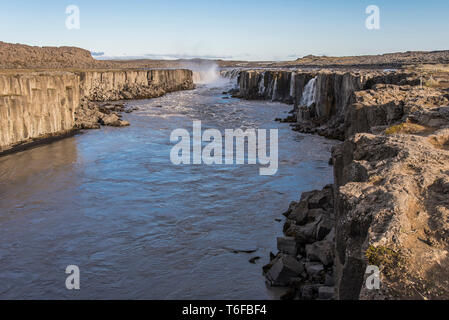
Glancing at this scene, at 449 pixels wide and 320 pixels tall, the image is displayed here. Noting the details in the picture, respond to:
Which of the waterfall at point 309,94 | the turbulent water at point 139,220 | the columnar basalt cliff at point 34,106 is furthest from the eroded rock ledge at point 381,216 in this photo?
the waterfall at point 309,94

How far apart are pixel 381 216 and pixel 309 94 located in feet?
107

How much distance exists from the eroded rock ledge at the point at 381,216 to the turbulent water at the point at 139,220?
103 cm

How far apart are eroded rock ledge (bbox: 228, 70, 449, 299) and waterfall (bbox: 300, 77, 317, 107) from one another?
20.3 m

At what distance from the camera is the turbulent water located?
9125mm

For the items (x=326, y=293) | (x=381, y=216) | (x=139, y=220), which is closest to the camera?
(x=381, y=216)

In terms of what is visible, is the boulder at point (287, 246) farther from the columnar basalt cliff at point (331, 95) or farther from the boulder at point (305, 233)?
the columnar basalt cliff at point (331, 95)

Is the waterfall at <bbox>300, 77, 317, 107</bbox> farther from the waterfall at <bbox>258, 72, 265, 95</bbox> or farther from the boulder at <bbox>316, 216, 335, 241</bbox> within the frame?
the boulder at <bbox>316, 216, 335, 241</bbox>

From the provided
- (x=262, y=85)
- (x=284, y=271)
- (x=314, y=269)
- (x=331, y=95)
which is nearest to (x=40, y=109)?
(x=331, y=95)

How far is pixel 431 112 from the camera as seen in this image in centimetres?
1021

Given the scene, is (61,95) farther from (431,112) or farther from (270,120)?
(431,112)

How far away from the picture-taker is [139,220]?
12.9 metres

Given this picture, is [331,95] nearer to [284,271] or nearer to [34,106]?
[34,106]

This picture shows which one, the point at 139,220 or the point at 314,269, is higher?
the point at 314,269

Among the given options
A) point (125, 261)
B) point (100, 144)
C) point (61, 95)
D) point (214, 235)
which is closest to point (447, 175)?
point (214, 235)
